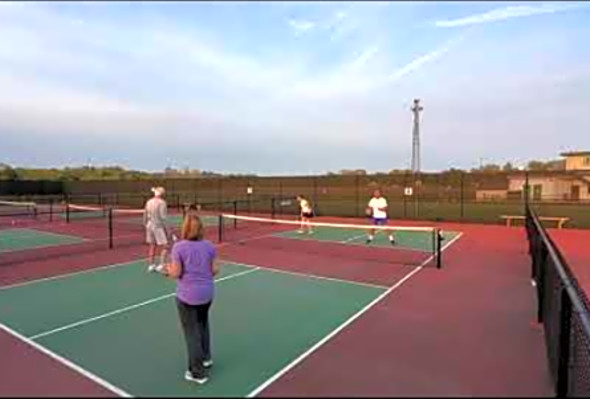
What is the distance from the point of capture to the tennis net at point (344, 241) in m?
13.1

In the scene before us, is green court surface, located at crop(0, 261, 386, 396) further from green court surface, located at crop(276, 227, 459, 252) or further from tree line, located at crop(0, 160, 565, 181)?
tree line, located at crop(0, 160, 565, 181)

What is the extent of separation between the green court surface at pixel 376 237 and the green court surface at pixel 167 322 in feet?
20.0

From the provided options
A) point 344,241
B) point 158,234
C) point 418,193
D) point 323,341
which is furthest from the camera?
point 418,193

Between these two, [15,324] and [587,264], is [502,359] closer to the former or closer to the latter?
[15,324]

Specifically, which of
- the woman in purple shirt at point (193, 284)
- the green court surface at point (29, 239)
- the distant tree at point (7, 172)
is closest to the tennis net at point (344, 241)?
the green court surface at point (29, 239)

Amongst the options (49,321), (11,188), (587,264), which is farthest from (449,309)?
(11,188)

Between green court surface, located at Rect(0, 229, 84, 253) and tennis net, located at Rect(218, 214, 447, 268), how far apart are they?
521cm

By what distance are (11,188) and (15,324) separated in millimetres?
41046

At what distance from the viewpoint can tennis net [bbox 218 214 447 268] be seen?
42.9ft

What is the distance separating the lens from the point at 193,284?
193 inches

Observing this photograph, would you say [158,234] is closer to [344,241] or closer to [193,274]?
[193,274]

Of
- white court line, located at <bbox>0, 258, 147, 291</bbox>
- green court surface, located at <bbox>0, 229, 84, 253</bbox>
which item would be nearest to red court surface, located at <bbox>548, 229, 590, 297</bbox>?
white court line, located at <bbox>0, 258, 147, 291</bbox>

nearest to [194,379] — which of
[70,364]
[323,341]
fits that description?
[70,364]

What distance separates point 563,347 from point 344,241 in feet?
40.0
